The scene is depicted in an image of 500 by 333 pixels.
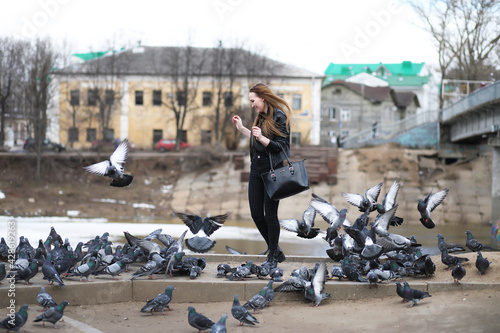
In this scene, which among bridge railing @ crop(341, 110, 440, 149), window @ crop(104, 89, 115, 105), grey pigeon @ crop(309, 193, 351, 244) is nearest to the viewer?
grey pigeon @ crop(309, 193, 351, 244)

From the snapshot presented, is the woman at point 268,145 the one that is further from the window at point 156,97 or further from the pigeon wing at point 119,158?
the window at point 156,97

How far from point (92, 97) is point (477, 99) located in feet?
115

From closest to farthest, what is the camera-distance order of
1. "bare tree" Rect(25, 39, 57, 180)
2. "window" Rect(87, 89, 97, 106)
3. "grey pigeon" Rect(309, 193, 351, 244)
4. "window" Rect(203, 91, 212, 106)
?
"grey pigeon" Rect(309, 193, 351, 244) → "bare tree" Rect(25, 39, 57, 180) → "window" Rect(87, 89, 97, 106) → "window" Rect(203, 91, 212, 106)

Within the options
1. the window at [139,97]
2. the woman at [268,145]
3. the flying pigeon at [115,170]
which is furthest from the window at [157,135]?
the woman at [268,145]

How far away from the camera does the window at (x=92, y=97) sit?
50.8 meters

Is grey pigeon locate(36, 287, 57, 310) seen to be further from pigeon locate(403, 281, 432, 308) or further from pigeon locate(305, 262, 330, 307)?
pigeon locate(403, 281, 432, 308)

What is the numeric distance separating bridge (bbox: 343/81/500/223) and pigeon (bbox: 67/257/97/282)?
62.6 feet

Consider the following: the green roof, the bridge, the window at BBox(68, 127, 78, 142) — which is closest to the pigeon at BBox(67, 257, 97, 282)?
the bridge

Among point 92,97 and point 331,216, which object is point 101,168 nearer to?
point 331,216

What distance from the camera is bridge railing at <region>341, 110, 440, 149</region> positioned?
41.7m

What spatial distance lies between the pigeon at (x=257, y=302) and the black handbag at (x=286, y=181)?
1154mm

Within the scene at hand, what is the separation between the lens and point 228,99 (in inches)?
2140

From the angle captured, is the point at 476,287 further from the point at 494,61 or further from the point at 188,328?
the point at 494,61

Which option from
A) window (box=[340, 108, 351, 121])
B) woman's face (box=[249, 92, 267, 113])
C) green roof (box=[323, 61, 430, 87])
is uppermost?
green roof (box=[323, 61, 430, 87])
